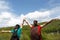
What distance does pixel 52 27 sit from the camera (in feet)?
207

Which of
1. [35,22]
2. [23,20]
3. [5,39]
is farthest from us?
[5,39]

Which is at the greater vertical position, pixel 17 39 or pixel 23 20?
pixel 23 20

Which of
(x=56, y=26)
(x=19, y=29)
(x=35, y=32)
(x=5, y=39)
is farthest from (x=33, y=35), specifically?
(x=56, y=26)

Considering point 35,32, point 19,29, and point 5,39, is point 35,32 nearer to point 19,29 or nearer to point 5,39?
point 19,29

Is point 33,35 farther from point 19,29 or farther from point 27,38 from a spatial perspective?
point 27,38

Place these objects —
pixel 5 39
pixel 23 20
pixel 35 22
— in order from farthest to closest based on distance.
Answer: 1. pixel 5 39
2. pixel 23 20
3. pixel 35 22

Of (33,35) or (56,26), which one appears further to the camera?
(56,26)

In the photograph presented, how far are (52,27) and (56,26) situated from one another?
0.91m

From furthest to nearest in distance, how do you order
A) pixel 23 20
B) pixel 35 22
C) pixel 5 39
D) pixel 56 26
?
1. pixel 56 26
2. pixel 5 39
3. pixel 23 20
4. pixel 35 22

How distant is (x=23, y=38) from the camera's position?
91.6 feet

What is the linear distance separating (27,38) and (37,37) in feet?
42.3

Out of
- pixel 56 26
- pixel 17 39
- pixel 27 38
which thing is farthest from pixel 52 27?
pixel 17 39

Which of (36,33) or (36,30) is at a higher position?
(36,30)

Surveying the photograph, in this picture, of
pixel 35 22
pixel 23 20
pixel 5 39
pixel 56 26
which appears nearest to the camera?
pixel 35 22
